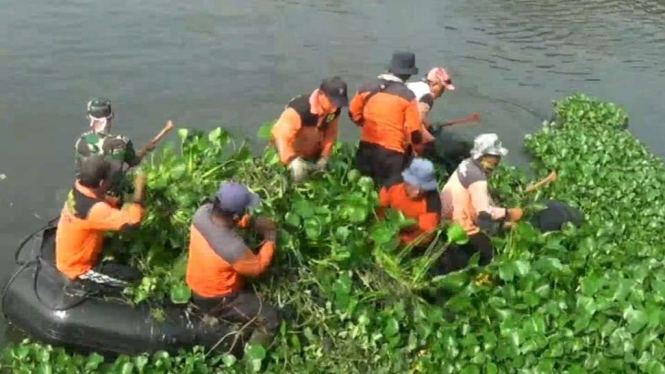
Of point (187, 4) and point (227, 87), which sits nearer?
point (227, 87)


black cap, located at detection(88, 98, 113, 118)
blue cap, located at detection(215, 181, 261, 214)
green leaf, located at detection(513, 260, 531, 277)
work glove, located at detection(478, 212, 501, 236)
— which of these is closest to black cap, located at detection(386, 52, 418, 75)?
work glove, located at detection(478, 212, 501, 236)

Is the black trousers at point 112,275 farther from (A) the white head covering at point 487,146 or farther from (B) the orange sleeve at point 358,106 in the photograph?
(A) the white head covering at point 487,146

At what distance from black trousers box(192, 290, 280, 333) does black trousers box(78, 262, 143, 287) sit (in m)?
0.56

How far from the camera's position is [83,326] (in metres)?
6.49

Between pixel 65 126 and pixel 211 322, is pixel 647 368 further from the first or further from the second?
pixel 65 126

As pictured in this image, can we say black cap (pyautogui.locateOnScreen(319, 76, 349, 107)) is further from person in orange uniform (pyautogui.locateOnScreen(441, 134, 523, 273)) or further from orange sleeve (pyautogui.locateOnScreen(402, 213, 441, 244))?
orange sleeve (pyautogui.locateOnScreen(402, 213, 441, 244))

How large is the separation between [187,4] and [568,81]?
22.3 ft

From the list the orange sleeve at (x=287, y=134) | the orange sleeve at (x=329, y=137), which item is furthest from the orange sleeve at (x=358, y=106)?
the orange sleeve at (x=287, y=134)

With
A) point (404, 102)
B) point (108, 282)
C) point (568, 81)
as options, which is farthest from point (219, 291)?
point (568, 81)

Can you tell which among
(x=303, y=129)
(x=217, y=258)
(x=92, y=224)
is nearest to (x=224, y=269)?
(x=217, y=258)

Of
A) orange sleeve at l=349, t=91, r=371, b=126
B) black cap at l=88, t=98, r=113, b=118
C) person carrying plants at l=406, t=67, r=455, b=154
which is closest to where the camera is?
black cap at l=88, t=98, r=113, b=118

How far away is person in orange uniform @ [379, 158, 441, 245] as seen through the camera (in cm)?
654

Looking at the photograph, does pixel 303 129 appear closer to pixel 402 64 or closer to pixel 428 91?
pixel 402 64

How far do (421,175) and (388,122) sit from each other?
1.43m
